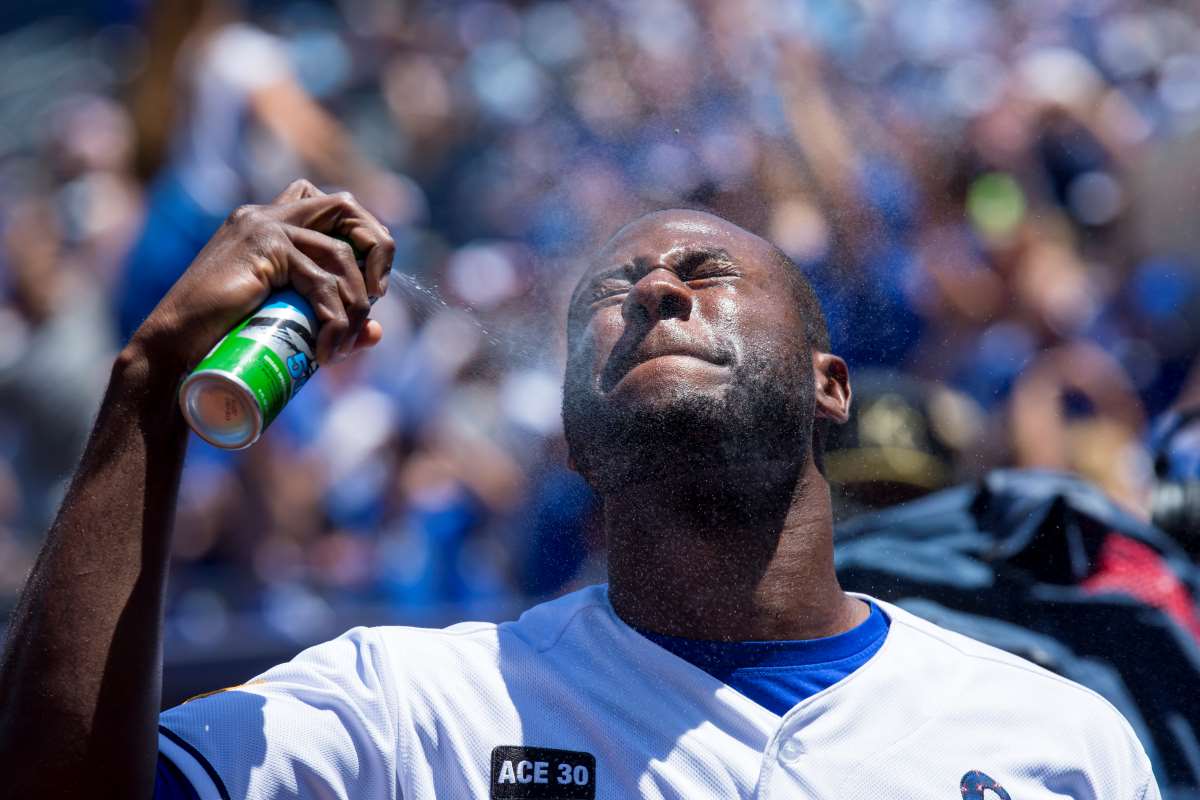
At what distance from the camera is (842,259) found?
97.0 inches

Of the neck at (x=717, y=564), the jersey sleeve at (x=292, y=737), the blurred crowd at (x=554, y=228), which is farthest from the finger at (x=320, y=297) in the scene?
the blurred crowd at (x=554, y=228)

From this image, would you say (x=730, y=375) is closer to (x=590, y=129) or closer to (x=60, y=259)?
(x=590, y=129)

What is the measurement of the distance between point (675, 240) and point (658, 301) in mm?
199

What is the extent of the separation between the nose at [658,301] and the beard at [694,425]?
129mm

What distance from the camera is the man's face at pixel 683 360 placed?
1.82 m

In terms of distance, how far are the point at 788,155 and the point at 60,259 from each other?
101 inches

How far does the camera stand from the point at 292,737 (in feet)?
5.08

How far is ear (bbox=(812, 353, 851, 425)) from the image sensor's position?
2.07 meters

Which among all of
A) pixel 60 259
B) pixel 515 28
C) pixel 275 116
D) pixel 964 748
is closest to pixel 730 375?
pixel 964 748

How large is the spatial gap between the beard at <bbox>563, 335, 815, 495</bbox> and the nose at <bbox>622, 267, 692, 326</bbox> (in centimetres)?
13

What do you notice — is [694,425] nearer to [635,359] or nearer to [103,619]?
[635,359]

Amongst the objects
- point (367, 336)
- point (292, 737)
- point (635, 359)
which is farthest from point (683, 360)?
point (292, 737)

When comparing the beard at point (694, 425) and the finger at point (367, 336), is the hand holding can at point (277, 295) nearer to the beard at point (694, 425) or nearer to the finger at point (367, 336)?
the finger at point (367, 336)

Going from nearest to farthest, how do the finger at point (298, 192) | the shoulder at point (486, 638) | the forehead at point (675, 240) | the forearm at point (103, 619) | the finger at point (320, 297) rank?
1. the forearm at point (103, 619)
2. the finger at point (320, 297)
3. the finger at point (298, 192)
4. the shoulder at point (486, 638)
5. the forehead at point (675, 240)
